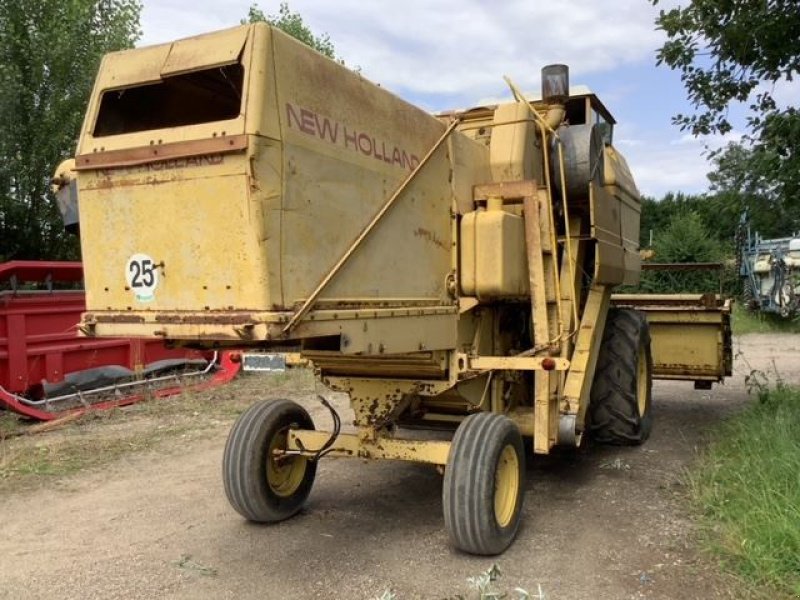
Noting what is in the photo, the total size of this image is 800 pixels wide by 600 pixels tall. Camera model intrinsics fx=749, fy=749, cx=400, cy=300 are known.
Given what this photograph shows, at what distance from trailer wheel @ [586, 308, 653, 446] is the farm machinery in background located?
1294 cm

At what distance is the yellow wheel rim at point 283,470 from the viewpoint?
4918 millimetres

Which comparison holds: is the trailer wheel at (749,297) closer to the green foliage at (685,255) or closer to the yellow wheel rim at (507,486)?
the green foliage at (685,255)

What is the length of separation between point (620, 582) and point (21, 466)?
5.15 m

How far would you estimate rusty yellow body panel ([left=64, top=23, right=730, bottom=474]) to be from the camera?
335 cm

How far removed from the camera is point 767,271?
19422 millimetres

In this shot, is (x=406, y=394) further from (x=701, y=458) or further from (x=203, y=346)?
(x=701, y=458)

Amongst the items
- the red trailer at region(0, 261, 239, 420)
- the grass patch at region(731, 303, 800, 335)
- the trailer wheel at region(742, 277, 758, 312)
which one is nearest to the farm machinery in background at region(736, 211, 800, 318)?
the trailer wheel at region(742, 277, 758, 312)

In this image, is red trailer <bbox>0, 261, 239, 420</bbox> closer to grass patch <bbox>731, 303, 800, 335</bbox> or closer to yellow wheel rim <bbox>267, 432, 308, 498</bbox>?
yellow wheel rim <bbox>267, 432, 308, 498</bbox>

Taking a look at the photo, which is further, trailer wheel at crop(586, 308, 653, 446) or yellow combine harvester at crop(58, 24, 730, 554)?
trailer wheel at crop(586, 308, 653, 446)

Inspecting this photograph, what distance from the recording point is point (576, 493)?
17.7 ft

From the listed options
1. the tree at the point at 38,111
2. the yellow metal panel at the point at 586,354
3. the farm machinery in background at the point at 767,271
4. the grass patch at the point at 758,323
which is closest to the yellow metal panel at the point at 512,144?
the yellow metal panel at the point at 586,354

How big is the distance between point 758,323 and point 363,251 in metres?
18.5

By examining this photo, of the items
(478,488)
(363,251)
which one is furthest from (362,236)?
(478,488)

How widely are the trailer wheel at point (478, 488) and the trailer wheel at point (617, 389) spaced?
1858 millimetres
